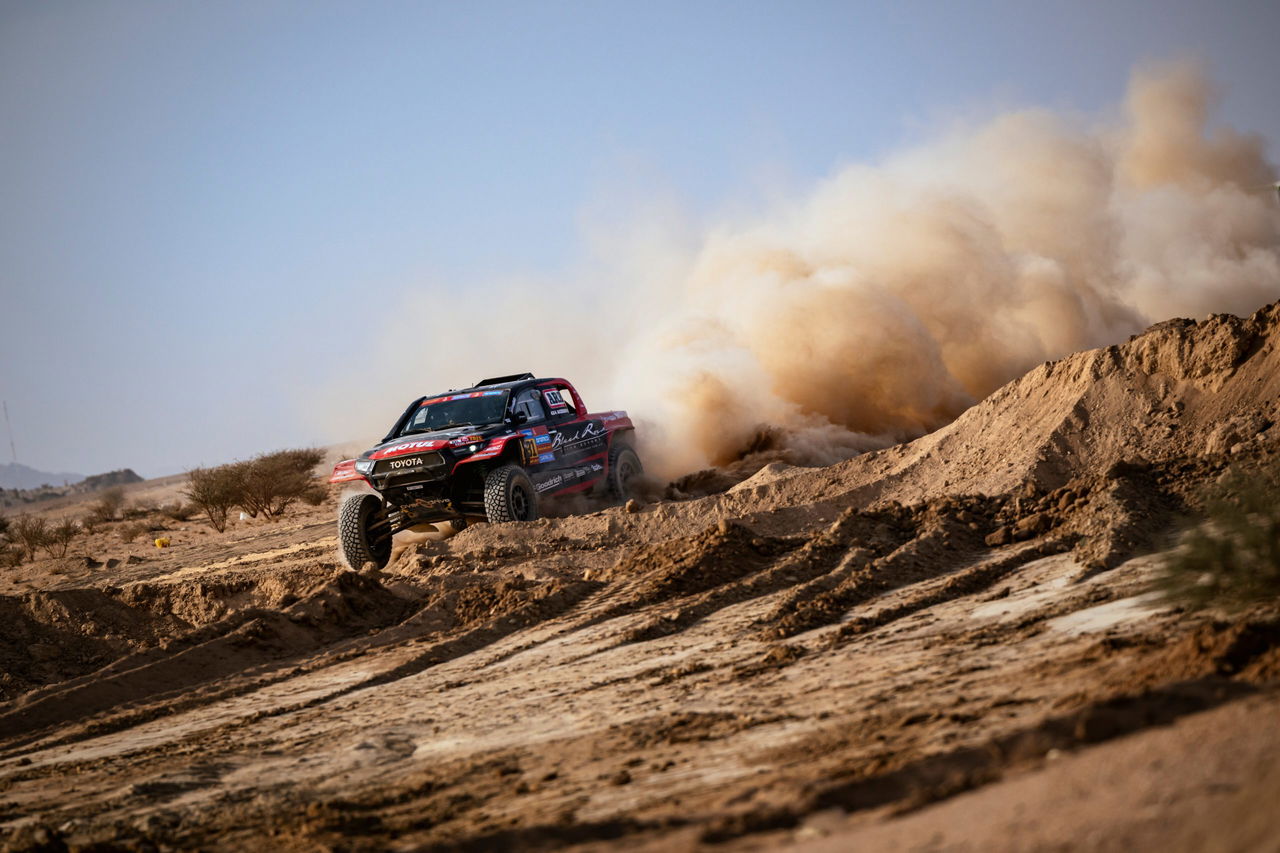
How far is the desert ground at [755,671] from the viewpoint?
396 centimetres

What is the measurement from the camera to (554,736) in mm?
6320

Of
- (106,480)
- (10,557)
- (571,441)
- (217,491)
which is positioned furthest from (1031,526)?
(106,480)

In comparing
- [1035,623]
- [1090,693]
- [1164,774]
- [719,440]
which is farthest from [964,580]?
[719,440]

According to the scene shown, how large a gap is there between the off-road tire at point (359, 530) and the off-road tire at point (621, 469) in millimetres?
3618

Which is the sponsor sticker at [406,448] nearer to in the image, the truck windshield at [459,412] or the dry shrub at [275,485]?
the truck windshield at [459,412]

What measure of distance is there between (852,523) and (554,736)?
506 cm

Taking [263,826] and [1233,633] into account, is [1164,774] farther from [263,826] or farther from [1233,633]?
[263,826]

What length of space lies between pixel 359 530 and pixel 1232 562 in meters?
10.1

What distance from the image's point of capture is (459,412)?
14203 millimetres

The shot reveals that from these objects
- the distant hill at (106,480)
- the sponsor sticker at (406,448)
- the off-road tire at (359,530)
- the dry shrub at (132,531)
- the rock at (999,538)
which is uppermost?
the distant hill at (106,480)

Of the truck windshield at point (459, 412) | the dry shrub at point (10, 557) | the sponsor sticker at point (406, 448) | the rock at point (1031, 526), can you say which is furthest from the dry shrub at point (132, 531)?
the rock at point (1031, 526)

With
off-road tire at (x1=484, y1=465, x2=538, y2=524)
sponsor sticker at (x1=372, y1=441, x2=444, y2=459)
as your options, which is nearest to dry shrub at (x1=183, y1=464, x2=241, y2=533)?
sponsor sticker at (x1=372, y1=441, x2=444, y2=459)

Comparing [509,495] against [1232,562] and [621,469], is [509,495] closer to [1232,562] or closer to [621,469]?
[621,469]

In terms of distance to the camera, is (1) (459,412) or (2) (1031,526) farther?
(1) (459,412)
